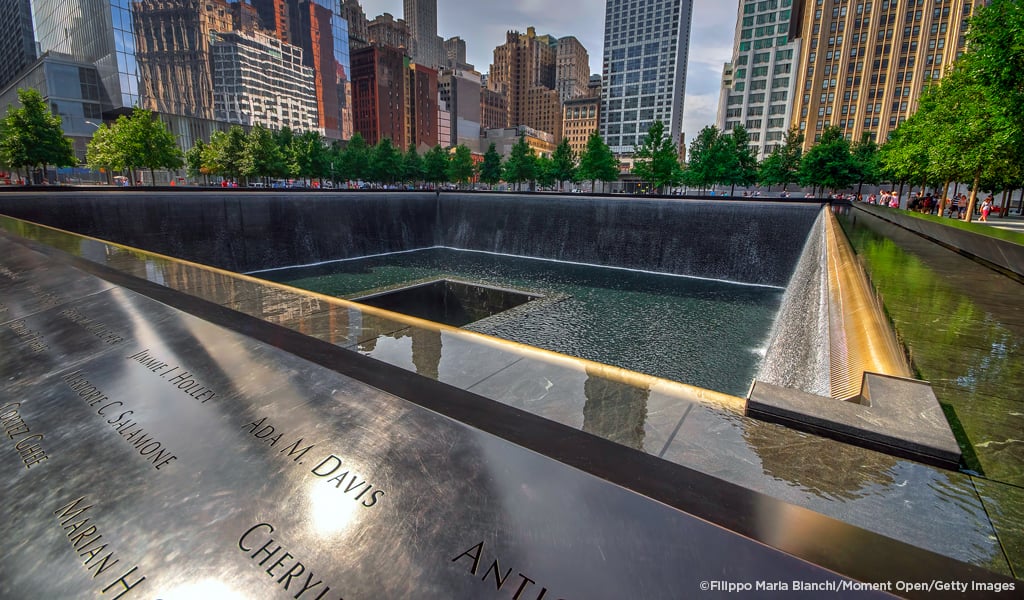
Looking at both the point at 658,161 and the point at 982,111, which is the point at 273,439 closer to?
the point at 982,111

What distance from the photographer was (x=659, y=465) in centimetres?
124

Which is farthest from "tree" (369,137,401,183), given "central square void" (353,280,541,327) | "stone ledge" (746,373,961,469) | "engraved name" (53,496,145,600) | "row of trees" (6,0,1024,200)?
"engraved name" (53,496,145,600)

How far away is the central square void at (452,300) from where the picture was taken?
1262 centimetres

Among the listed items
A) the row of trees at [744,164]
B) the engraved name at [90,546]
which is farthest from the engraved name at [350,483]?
the row of trees at [744,164]

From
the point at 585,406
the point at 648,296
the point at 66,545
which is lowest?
the point at 648,296

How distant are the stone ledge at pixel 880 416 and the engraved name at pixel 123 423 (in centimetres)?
224

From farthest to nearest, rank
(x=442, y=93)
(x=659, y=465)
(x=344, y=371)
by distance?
(x=442, y=93), (x=344, y=371), (x=659, y=465)

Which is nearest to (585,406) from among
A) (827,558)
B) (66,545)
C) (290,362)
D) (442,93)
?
(290,362)

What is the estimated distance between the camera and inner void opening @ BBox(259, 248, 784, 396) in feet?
26.4

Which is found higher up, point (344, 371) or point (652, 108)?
point (652, 108)

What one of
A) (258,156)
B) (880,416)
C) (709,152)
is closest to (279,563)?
(880,416)

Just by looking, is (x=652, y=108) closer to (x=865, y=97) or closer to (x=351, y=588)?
(x=865, y=97)

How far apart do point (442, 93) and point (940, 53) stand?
3697 inches

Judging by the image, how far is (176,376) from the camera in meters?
1.84
